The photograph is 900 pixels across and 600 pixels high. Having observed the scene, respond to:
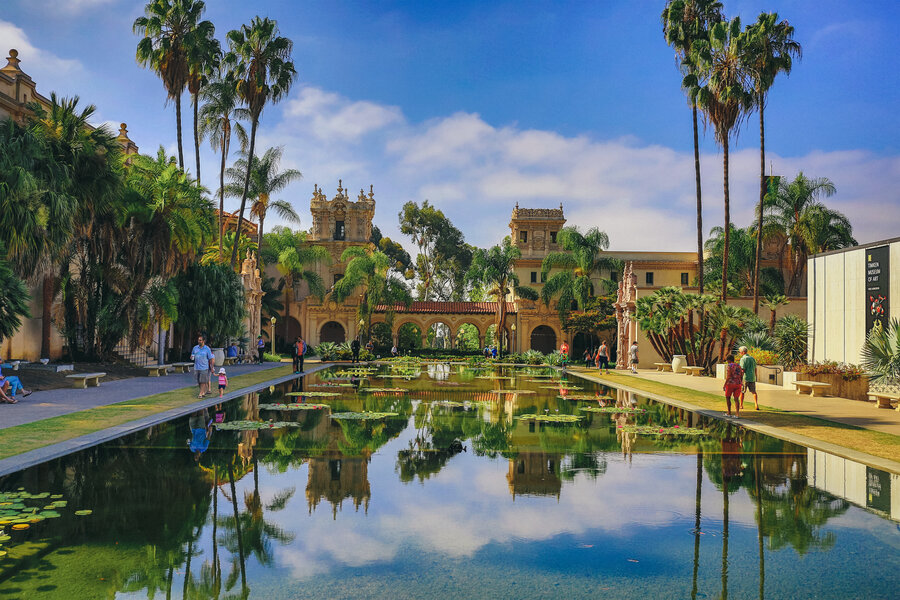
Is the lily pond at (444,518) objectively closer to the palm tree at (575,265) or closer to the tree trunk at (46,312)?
the tree trunk at (46,312)

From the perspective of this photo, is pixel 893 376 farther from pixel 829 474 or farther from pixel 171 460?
pixel 171 460

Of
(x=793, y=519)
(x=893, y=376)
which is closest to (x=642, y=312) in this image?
(x=893, y=376)

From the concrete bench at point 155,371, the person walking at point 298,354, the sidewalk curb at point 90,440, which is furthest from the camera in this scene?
the person walking at point 298,354

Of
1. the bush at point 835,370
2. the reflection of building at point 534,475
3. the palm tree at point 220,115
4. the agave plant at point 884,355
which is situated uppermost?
the palm tree at point 220,115

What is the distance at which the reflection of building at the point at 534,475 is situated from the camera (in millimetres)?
8386

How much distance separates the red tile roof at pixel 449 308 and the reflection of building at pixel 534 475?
4725cm

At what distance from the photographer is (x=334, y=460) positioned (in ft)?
33.1

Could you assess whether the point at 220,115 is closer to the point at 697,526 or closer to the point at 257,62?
the point at 257,62

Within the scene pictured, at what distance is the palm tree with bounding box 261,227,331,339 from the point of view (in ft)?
175

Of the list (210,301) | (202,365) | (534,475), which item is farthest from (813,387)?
(210,301)

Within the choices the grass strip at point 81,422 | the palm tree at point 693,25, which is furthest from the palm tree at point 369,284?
the grass strip at point 81,422

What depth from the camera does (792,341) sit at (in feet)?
95.4

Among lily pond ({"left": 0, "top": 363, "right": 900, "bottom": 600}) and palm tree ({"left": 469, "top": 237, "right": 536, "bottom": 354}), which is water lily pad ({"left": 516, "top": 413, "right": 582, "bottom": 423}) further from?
palm tree ({"left": 469, "top": 237, "right": 536, "bottom": 354})

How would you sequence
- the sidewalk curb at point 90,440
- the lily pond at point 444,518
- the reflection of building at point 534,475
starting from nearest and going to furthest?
the lily pond at point 444,518
the reflection of building at point 534,475
the sidewalk curb at point 90,440
